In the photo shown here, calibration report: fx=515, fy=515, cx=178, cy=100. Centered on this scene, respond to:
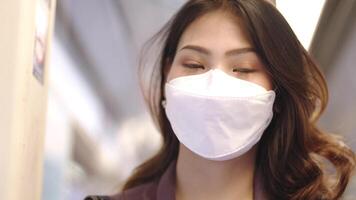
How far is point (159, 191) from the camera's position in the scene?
4.35 feet

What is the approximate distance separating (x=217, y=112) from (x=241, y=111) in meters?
0.06

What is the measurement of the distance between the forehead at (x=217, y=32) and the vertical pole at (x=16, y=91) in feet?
1.24

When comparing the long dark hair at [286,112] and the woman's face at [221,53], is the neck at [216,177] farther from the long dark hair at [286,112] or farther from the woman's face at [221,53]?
the woman's face at [221,53]

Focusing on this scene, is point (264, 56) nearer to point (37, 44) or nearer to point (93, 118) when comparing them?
point (37, 44)

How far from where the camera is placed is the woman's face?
1191mm

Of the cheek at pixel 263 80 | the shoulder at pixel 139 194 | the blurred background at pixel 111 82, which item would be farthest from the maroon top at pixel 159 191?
the blurred background at pixel 111 82

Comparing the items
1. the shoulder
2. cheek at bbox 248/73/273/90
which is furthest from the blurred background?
the shoulder

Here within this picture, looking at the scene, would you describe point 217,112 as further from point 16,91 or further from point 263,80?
point 16,91

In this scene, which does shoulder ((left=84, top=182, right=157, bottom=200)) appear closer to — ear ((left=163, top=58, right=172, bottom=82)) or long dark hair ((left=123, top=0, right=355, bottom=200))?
long dark hair ((left=123, top=0, right=355, bottom=200))

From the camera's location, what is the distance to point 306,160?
1.34 metres

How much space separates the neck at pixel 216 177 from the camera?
1274 millimetres

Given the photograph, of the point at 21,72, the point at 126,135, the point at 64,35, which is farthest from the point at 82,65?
the point at 21,72

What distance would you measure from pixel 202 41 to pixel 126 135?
1181mm

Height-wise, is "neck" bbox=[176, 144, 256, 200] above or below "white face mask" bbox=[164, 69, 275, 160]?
below
